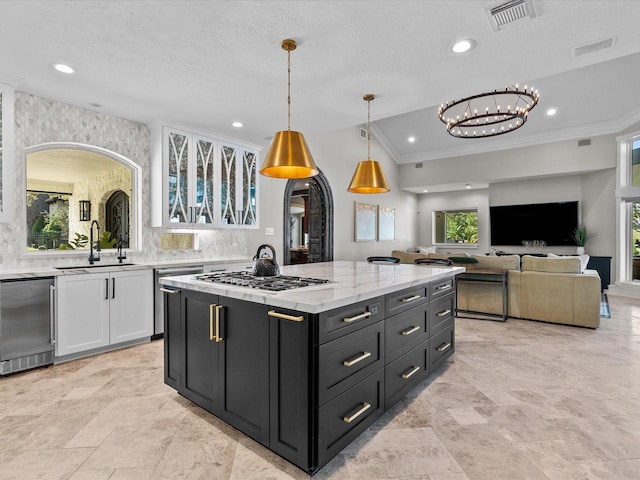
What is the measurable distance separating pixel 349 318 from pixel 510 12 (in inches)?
86.8

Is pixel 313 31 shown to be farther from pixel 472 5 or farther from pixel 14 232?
pixel 14 232

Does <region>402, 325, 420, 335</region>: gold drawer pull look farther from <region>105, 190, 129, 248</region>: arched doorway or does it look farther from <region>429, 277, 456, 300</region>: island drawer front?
<region>105, 190, 129, 248</region>: arched doorway

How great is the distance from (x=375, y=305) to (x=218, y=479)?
1195 mm

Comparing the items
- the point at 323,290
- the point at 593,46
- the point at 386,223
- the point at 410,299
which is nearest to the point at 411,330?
the point at 410,299

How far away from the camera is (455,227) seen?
9.98 meters

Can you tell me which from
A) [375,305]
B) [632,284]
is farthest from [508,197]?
[375,305]

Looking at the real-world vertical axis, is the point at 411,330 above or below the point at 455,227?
below

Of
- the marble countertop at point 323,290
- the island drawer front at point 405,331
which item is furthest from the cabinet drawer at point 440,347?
the marble countertop at point 323,290

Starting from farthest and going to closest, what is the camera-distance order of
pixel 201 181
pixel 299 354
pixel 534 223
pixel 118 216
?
1. pixel 534 223
2. pixel 201 181
3. pixel 118 216
4. pixel 299 354

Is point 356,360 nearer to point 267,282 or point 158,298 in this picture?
point 267,282

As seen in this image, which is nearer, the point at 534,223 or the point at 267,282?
the point at 267,282

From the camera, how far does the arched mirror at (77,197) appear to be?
3.62 meters

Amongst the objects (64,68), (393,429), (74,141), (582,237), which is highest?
(64,68)

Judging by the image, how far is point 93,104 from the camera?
3717 millimetres
